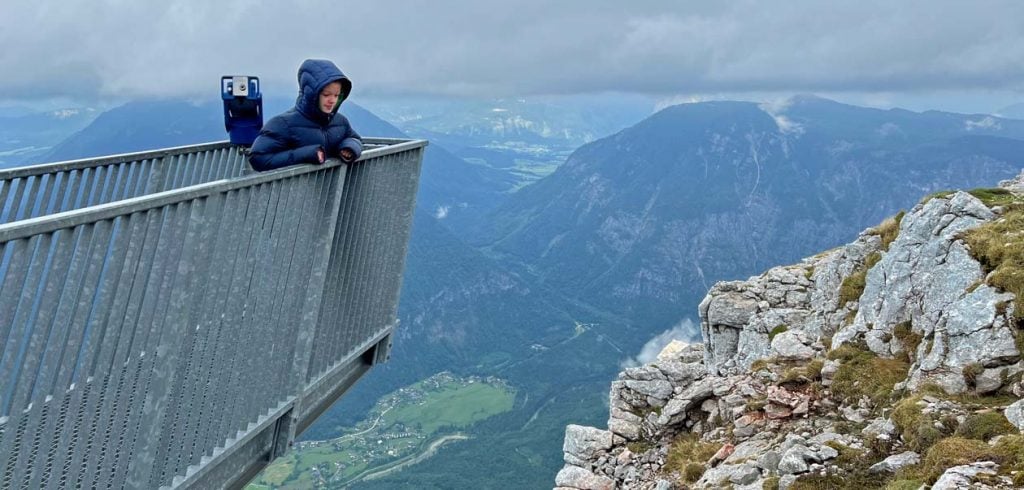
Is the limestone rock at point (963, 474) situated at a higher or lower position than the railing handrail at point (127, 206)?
lower

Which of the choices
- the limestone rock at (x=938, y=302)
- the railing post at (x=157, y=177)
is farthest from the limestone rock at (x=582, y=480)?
the railing post at (x=157, y=177)

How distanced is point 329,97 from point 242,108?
333 cm

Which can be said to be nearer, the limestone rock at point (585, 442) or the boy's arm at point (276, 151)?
the boy's arm at point (276, 151)

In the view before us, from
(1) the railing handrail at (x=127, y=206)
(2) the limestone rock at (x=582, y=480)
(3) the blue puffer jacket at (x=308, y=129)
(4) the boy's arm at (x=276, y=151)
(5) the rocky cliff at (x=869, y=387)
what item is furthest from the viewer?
(2) the limestone rock at (x=582, y=480)

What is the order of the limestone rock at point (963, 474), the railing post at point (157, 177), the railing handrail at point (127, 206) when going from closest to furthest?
the railing handrail at point (127, 206) → the limestone rock at point (963, 474) → the railing post at point (157, 177)

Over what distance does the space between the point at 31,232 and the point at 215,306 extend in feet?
6.60

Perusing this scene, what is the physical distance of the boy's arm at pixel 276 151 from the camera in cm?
763

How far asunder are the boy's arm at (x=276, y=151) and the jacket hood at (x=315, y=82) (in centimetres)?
42

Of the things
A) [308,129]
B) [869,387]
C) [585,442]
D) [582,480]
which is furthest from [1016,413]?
[308,129]

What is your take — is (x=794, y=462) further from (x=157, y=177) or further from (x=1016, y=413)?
(x=157, y=177)

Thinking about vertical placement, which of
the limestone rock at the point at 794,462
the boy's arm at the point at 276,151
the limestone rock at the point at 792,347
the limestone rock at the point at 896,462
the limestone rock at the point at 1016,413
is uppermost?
the boy's arm at the point at 276,151

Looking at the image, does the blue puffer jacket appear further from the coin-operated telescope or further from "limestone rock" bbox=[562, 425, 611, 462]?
"limestone rock" bbox=[562, 425, 611, 462]

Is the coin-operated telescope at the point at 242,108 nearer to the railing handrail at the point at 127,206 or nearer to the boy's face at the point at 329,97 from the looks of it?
the boy's face at the point at 329,97

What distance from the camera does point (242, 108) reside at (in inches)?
439
